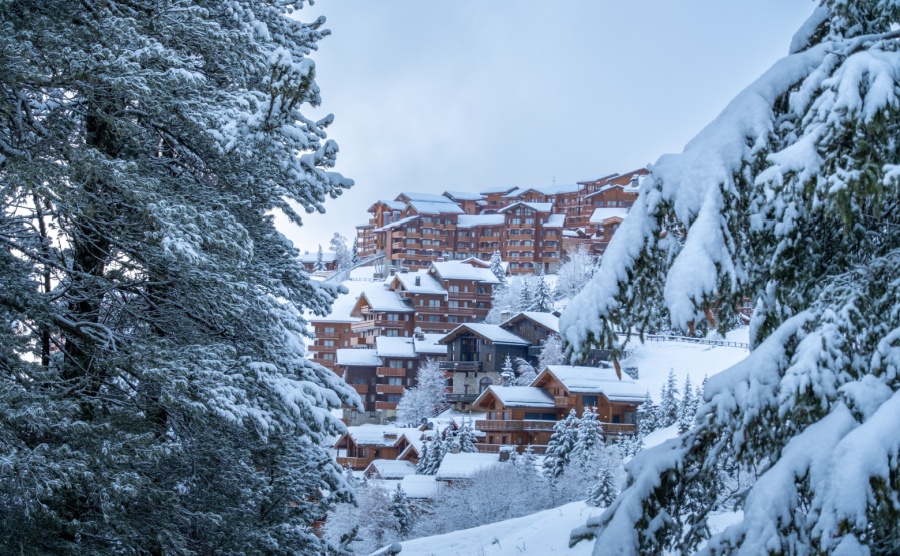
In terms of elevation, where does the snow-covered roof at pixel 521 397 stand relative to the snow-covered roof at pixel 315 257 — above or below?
below

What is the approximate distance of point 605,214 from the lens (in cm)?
11388

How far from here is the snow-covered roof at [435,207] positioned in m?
122

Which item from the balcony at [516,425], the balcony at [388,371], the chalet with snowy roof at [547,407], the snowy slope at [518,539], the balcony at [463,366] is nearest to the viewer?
the snowy slope at [518,539]

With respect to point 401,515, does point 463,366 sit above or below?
above

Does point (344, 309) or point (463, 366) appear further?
point (344, 309)

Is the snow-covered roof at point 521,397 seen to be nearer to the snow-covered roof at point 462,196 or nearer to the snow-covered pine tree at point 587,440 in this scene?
the snow-covered pine tree at point 587,440

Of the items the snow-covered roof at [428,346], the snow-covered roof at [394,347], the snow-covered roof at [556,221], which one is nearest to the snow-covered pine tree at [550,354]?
the snow-covered roof at [428,346]

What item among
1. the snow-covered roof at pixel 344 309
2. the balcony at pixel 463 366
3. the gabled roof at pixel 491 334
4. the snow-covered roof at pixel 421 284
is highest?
the snow-covered roof at pixel 421 284

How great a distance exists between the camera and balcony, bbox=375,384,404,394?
73000 millimetres

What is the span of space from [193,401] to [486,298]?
83.5m

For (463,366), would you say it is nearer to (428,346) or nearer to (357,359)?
(428,346)

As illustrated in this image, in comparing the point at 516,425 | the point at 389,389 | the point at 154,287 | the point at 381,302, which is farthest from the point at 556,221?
the point at 154,287

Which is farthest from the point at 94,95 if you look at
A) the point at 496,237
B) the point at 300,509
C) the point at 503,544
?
the point at 496,237

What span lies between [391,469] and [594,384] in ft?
45.3
